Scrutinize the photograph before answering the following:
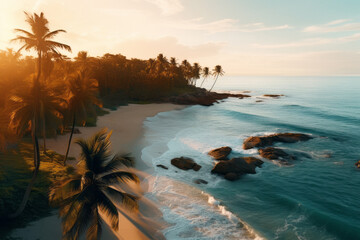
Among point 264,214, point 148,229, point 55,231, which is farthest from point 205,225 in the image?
point 55,231

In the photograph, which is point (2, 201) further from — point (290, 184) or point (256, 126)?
point (256, 126)

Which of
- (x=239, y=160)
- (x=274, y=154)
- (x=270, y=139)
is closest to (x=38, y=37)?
(x=239, y=160)

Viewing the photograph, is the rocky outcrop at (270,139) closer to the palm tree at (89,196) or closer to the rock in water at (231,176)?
the rock in water at (231,176)

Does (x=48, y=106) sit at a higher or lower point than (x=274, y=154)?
higher

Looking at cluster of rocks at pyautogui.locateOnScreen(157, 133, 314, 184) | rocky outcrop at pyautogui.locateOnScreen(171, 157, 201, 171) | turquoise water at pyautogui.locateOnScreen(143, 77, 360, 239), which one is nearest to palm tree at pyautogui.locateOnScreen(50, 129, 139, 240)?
turquoise water at pyautogui.locateOnScreen(143, 77, 360, 239)

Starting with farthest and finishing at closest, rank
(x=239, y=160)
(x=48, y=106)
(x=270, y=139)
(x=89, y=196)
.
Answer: (x=270, y=139) → (x=239, y=160) → (x=48, y=106) → (x=89, y=196)

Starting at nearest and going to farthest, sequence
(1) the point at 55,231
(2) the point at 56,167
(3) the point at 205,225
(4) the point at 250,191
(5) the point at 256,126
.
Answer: (1) the point at 55,231 → (3) the point at 205,225 → (2) the point at 56,167 → (4) the point at 250,191 → (5) the point at 256,126

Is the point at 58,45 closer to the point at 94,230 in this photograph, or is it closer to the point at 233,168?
the point at 94,230
